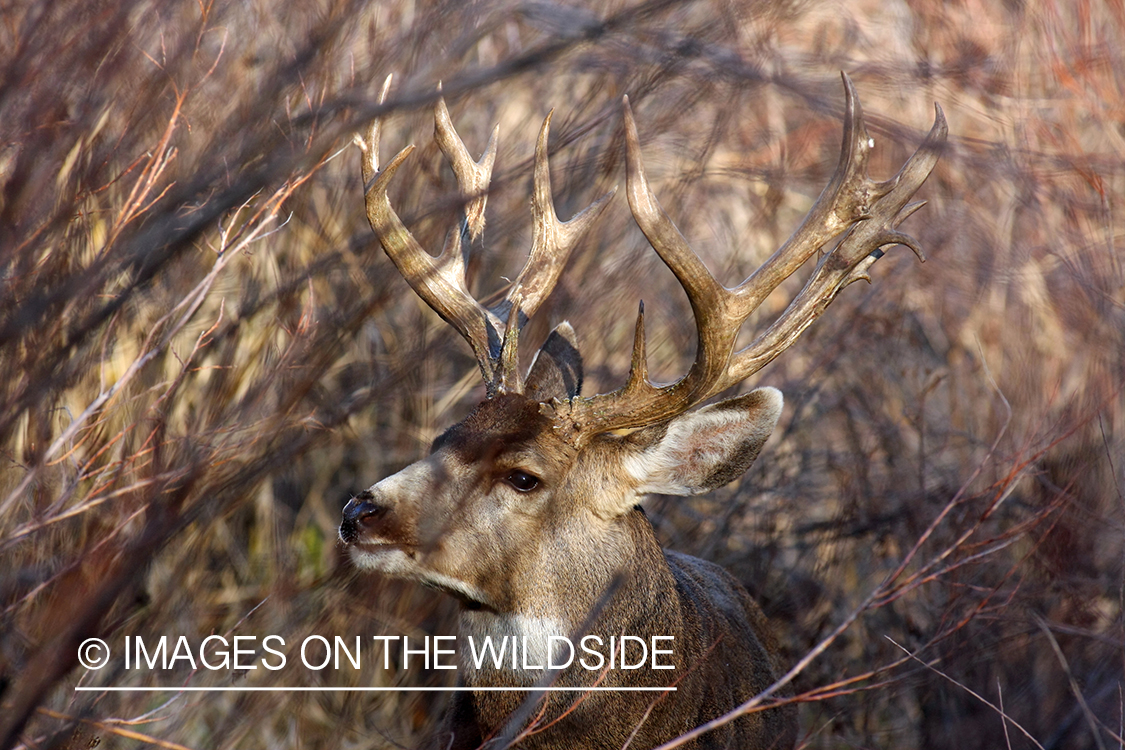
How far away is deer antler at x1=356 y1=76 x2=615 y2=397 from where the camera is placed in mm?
3410

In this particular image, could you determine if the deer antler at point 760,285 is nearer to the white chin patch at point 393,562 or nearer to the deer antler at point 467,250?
the deer antler at point 467,250

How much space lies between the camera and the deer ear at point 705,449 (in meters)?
3.49

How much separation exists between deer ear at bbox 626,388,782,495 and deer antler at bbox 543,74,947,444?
0.10 metres

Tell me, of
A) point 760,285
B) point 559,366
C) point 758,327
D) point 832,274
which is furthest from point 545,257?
point 758,327

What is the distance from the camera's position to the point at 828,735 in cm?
504

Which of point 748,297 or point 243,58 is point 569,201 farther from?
point 748,297

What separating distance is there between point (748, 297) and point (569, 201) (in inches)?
74.7

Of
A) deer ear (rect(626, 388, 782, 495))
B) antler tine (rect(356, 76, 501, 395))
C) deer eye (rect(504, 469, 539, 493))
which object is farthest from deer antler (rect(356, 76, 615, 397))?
deer ear (rect(626, 388, 782, 495))

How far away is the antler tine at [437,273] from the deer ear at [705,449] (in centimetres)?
59

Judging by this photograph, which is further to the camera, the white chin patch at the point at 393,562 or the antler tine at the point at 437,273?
the antler tine at the point at 437,273

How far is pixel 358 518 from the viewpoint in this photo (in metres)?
3.18

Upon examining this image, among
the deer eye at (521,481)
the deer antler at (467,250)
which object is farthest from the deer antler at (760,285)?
the deer antler at (467,250)

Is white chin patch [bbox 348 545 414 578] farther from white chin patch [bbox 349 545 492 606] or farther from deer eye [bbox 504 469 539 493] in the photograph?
deer eye [bbox 504 469 539 493]

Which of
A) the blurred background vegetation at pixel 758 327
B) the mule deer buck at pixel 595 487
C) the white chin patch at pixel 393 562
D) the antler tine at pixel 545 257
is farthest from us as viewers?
the antler tine at pixel 545 257
